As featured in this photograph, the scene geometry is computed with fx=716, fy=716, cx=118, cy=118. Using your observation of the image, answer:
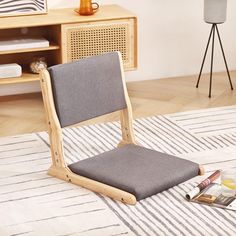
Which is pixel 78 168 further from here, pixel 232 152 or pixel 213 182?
pixel 232 152

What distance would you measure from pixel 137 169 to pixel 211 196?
16.7 inches

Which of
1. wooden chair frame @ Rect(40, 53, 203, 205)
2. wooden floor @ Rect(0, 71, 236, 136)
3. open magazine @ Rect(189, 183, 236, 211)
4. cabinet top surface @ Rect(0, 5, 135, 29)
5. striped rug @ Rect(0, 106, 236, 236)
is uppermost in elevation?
cabinet top surface @ Rect(0, 5, 135, 29)

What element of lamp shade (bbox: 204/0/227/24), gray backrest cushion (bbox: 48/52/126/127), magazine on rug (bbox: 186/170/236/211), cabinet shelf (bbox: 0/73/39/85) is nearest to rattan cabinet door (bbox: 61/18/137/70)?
cabinet shelf (bbox: 0/73/39/85)

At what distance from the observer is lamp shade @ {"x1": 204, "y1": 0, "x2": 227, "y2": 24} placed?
17.6ft

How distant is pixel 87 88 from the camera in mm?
3936

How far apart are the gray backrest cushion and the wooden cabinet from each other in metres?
1.20

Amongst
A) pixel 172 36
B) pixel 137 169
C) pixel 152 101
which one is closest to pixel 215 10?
pixel 172 36

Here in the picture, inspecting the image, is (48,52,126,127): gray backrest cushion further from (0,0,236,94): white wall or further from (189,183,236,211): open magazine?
(0,0,236,94): white wall

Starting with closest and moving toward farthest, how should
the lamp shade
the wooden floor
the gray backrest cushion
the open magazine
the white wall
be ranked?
the open magazine → the gray backrest cushion → the wooden floor → the lamp shade → the white wall

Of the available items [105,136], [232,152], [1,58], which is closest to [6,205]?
[105,136]

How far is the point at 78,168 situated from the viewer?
12.7 ft

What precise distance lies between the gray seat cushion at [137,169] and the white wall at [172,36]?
6.35 ft

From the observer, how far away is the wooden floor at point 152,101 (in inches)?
196

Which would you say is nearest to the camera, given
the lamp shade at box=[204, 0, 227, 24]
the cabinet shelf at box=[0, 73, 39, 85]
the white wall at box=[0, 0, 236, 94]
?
the cabinet shelf at box=[0, 73, 39, 85]
